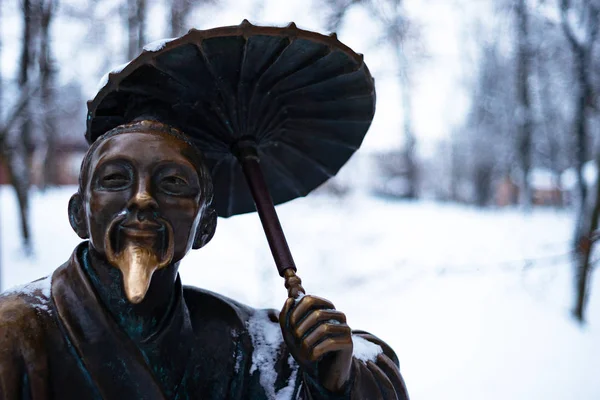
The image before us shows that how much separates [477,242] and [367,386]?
11.8 metres

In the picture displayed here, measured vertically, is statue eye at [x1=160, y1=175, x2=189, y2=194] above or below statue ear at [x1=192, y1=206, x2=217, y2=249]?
above

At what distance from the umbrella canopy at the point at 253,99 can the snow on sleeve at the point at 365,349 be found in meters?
0.74

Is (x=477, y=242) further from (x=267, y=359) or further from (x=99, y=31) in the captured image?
(x=267, y=359)

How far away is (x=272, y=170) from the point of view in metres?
2.30

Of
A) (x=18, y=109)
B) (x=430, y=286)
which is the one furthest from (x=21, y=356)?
(x=430, y=286)

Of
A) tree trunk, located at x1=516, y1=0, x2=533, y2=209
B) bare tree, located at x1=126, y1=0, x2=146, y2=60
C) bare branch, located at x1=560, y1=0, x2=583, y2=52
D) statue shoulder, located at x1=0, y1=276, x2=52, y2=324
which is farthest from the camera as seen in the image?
tree trunk, located at x1=516, y1=0, x2=533, y2=209

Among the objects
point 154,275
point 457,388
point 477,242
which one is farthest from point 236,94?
point 477,242

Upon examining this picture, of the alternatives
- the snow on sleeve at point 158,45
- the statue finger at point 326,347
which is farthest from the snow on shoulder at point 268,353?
the snow on sleeve at point 158,45

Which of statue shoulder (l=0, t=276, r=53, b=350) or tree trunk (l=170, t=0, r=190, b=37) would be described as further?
tree trunk (l=170, t=0, r=190, b=37)

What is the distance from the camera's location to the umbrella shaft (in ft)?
5.77

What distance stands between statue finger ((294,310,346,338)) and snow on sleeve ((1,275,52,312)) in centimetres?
71

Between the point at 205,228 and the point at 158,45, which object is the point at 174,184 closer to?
the point at 205,228

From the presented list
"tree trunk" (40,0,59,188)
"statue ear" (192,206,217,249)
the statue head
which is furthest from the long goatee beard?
"tree trunk" (40,0,59,188)

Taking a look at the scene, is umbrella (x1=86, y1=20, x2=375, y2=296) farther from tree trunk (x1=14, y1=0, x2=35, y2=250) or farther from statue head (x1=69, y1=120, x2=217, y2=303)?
tree trunk (x1=14, y1=0, x2=35, y2=250)
